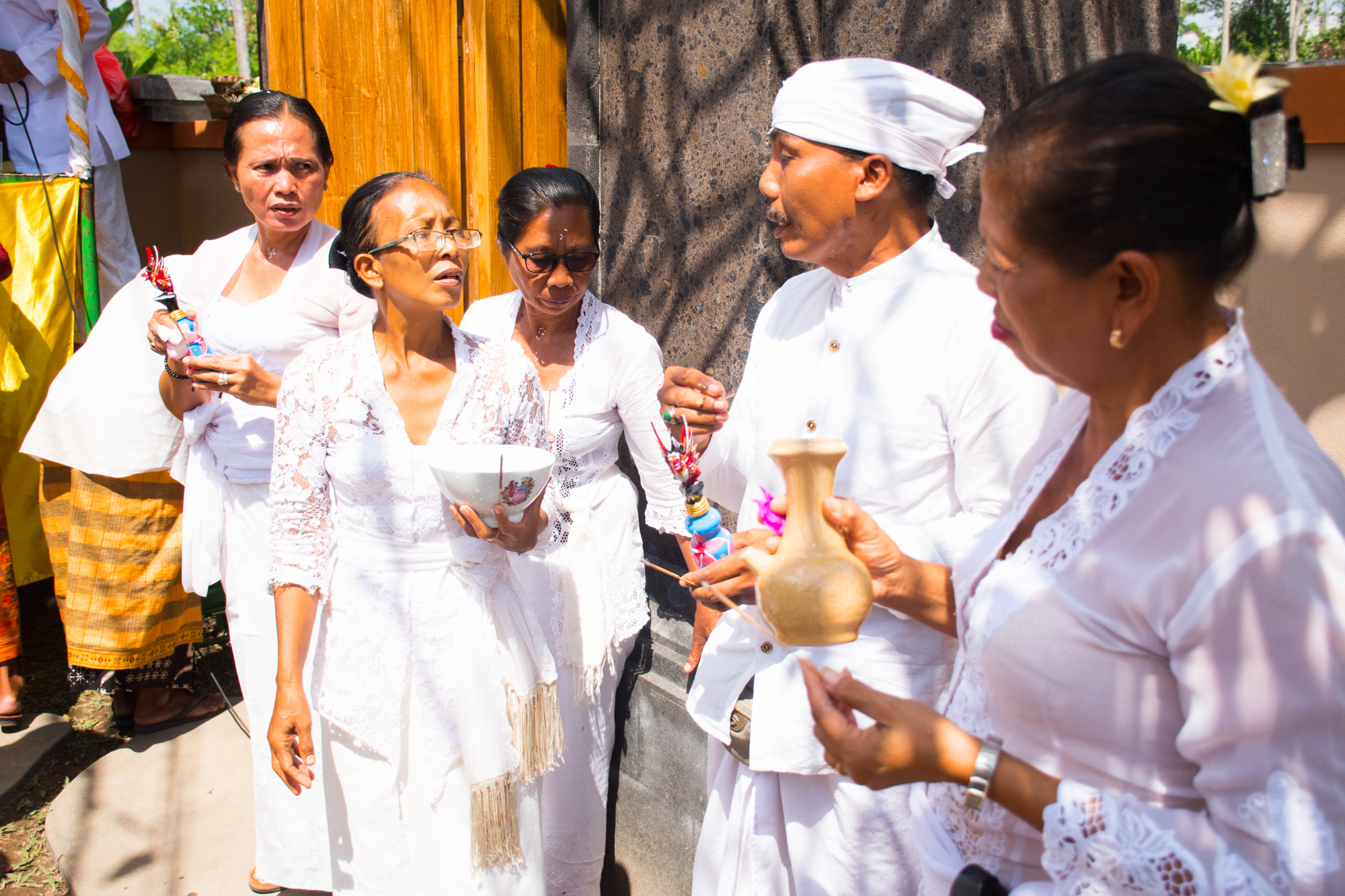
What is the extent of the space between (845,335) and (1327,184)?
1187 mm

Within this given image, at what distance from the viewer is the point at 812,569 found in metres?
1.61

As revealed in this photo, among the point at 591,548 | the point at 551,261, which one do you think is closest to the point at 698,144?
the point at 551,261

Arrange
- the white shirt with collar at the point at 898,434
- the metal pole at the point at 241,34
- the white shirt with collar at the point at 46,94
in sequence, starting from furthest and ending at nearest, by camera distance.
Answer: the metal pole at the point at 241,34, the white shirt with collar at the point at 46,94, the white shirt with collar at the point at 898,434

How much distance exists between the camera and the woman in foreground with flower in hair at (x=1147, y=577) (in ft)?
3.52

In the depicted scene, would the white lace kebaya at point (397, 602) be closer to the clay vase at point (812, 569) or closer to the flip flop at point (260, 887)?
the clay vase at point (812, 569)

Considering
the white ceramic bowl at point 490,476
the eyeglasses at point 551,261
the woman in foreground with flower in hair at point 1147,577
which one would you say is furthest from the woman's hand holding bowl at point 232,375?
the woman in foreground with flower in hair at point 1147,577

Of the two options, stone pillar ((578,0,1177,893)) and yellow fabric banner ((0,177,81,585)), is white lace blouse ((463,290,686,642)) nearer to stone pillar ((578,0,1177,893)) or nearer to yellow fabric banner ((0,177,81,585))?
stone pillar ((578,0,1177,893))

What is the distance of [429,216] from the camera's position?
2484mm

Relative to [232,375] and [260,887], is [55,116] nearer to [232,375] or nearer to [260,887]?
[232,375]

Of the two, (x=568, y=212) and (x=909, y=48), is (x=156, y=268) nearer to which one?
(x=568, y=212)

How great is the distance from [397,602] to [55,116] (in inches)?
197

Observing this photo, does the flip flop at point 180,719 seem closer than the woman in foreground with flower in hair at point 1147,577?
No

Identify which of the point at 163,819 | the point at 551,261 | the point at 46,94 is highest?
the point at 46,94

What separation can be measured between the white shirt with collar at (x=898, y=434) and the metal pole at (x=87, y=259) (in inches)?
180
